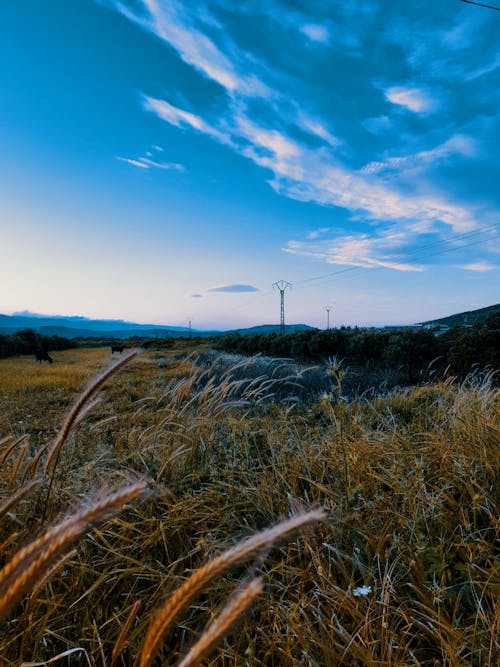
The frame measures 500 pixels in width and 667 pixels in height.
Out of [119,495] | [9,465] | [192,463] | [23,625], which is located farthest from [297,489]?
[9,465]

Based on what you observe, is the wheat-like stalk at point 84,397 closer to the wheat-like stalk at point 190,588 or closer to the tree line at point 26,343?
the wheat-like stalk at point 190,588

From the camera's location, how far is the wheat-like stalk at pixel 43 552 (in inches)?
24.7

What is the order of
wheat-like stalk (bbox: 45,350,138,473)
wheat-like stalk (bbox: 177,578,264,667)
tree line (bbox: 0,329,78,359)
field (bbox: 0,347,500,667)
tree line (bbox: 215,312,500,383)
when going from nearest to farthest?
wheat-like stalk (bbox: 177,578,264,667), field (bbox: 0,347,500,667), wheat-like stalk (bbox: 45,350,138,473), tree line (bbox: 215,312,500,383), tree line (bbox: 0,329,78,359)

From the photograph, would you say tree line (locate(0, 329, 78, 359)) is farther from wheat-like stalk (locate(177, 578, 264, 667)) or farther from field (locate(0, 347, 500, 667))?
wheat-like stalk (locate(177, 578, 264, 667))

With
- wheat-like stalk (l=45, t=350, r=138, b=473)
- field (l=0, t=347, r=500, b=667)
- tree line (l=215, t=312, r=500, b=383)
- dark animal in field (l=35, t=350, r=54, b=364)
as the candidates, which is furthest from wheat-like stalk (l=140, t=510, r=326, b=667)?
dark animal in field (l=35, t=350, r=54, b=364)

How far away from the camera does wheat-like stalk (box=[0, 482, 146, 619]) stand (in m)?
0.63

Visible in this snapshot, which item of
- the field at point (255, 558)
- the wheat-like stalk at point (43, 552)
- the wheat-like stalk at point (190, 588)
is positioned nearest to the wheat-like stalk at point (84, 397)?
the field at point (255, 558)

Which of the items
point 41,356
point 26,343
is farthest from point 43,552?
point 26,343

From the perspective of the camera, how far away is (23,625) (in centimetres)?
155

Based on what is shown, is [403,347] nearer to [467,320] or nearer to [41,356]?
[467,320]

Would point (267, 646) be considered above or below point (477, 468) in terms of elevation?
below

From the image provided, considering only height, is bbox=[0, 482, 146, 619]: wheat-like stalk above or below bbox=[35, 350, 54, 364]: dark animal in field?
above

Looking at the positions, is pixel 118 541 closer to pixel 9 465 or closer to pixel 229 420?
pixel 9 465

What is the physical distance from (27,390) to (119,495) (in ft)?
39.7
